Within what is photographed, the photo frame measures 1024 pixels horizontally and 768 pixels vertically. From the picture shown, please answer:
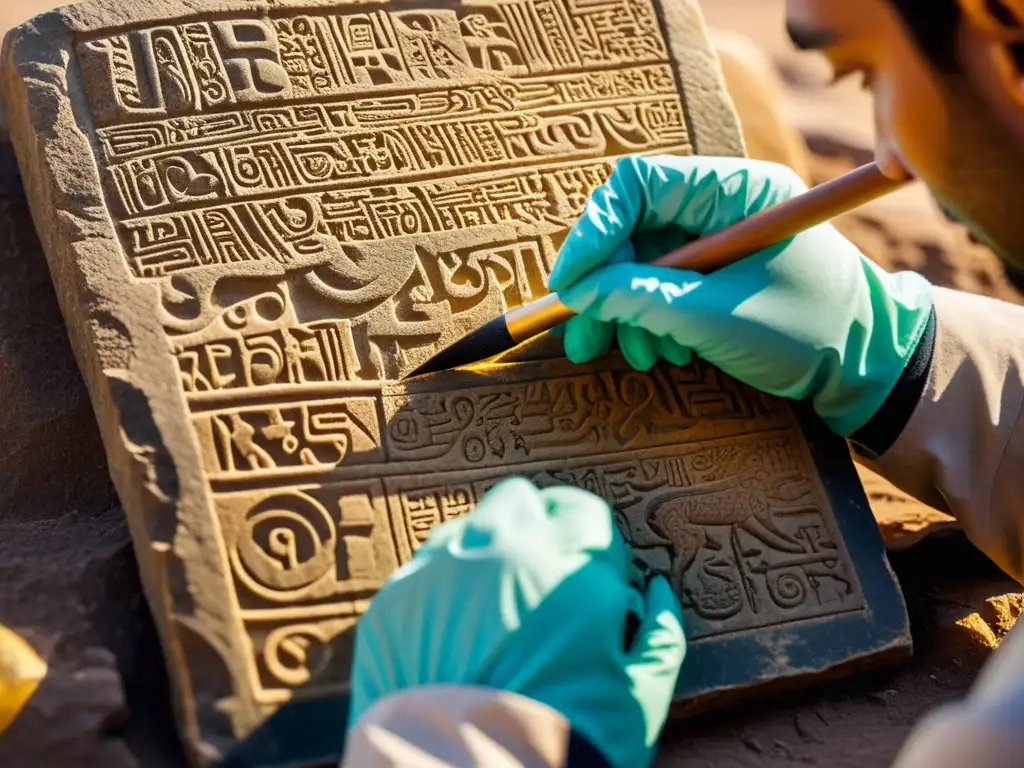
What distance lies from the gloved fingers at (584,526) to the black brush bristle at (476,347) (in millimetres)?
292

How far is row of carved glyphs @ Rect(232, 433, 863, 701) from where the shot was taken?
179cm

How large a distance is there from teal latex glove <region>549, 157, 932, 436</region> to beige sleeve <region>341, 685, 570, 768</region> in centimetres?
70

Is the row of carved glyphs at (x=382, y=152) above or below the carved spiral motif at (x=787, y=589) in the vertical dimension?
above

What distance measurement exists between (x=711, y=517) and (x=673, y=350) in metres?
0.28

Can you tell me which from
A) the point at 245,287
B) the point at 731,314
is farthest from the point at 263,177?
the point at 731,314

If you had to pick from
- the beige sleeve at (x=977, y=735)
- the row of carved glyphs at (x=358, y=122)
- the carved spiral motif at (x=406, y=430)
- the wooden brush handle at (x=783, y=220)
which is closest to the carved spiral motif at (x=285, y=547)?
the carved spiral motif at (x=406, y=430)

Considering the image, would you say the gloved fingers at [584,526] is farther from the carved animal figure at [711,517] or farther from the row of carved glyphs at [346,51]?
the row of carved glyphs at [346,51]

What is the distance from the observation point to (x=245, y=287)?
6.68 feet

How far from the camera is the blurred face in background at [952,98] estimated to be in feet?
4.50

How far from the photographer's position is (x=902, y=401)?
2.07 meters

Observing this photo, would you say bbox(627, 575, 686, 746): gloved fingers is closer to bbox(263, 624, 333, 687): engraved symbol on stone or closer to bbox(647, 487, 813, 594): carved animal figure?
bbox(647, 487, 813, 594): carved animal figure

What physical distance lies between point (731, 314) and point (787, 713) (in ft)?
2.04

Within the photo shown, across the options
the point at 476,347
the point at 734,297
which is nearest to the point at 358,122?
the point at 476,347

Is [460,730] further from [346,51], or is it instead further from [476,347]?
[346,51]
